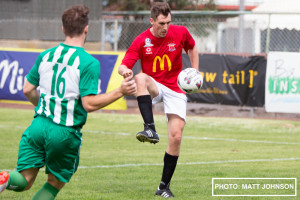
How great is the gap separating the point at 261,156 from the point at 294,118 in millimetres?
7021

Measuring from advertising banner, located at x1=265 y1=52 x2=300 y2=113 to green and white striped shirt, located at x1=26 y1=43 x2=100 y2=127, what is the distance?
11244mm

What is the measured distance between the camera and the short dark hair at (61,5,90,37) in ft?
15.3

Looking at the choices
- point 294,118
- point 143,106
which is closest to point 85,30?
point 143,106

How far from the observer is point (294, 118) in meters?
16.8

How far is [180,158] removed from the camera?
989 centimetres

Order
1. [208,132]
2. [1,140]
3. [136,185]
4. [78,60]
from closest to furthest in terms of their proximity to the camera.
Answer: [78,60] → [136,185] → [1,140] → [208,132]

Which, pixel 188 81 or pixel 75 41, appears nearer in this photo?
pixel 75 41

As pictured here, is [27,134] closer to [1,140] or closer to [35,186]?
[35,186]

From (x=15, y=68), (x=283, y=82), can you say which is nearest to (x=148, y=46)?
(x=283, y=82)

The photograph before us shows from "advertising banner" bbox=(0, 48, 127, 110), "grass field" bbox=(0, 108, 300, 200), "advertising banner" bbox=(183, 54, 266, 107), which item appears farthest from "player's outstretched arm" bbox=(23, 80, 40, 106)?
"advertising banner" bbox=(0, 48, 127, 110)

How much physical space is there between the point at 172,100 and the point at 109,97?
260 centimetres

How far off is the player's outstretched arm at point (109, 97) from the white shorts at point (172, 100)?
246 centimetres

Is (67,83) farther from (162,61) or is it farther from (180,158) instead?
(180,158)

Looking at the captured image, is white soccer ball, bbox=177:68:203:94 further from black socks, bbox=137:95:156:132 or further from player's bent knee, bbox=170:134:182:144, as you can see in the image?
player's bent knee, bbox=170:134:182:144
